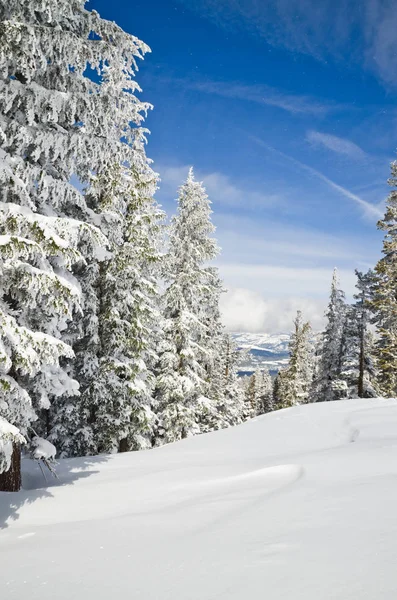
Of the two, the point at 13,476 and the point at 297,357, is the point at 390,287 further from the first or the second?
the point at 13,476

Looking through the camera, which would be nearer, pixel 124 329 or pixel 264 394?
pixel 124 329

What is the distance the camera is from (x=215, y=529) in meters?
5.13

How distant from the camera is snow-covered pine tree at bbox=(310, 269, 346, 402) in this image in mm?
33531

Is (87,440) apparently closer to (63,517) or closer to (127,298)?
(127,298)

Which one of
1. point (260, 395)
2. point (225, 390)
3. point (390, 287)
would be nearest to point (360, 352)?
point (390, 287)

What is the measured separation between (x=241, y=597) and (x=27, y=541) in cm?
388

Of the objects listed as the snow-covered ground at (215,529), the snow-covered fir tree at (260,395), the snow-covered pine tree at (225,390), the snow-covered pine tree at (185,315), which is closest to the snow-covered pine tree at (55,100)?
the snow-covered ground at (215,529)

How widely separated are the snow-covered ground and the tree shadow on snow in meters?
0.04

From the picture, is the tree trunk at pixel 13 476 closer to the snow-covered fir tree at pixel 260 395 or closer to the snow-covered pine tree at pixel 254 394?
the snow-covered fir tree at pixel 260 395

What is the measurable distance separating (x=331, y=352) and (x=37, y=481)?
94.8 feet

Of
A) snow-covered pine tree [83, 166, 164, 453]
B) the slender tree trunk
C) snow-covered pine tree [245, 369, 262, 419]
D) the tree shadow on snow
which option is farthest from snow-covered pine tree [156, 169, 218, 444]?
snow-covered pine tree [245, 369, 262, 419]

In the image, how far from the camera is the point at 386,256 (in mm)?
25672

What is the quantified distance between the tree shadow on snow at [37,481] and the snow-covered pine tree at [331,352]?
1032 inches

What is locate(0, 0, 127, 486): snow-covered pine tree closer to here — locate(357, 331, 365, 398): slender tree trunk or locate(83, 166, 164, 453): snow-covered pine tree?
locate(83, 166, 164, 453): snow-covered pine tree
